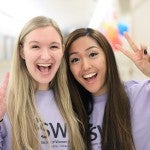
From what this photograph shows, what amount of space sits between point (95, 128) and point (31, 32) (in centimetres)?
61

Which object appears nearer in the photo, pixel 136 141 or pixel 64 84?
pixel 136 141

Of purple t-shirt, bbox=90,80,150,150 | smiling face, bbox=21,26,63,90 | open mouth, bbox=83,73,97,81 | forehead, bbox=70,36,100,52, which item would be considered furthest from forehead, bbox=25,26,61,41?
purple t-shirt, bbox=90,80,150,150

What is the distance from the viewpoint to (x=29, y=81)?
1746 mm

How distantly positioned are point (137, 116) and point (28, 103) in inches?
23.0

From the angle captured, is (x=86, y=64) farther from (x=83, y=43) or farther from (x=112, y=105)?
(x=112, y=105)

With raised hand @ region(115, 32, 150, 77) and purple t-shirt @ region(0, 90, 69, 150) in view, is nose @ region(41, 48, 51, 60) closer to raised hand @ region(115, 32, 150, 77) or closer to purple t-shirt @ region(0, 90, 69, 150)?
purple t-shirt @ region(0, 90, 69, 150)

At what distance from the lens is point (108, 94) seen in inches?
69.3

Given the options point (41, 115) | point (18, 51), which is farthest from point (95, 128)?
point (18, 51)

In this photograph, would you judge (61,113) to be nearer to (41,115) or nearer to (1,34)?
(41,115)

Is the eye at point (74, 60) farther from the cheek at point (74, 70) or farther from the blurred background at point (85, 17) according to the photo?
the blurred background at point (85, 17)

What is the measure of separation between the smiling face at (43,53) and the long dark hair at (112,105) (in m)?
0.12

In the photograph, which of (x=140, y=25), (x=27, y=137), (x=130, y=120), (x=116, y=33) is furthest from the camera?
(x=140, y=25)

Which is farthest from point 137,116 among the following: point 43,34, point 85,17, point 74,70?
point 85,17

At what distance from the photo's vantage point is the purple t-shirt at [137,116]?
1.66m
